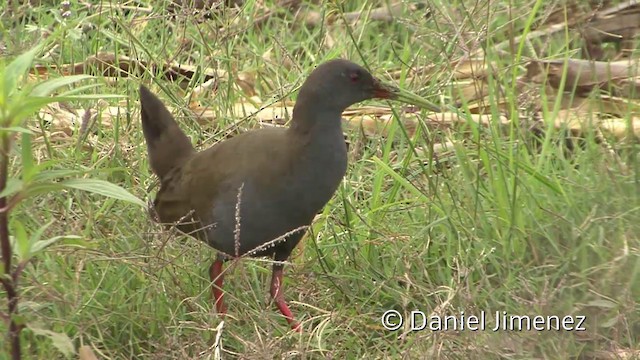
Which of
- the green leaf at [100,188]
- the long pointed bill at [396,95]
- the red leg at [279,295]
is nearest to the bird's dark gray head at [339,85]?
the long pointed bill at [396,95]

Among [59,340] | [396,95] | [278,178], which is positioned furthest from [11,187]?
[396,95]

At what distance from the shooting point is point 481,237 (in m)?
4.23

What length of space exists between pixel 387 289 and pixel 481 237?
356mm

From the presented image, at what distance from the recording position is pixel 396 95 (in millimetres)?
4188

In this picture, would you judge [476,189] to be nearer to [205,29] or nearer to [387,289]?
[387,289]

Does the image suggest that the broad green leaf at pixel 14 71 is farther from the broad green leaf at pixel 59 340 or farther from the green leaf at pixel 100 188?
the broad green leaf at pixel 59 340

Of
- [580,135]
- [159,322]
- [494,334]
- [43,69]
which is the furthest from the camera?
[43,69]

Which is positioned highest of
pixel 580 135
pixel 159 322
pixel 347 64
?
pixel 347 64

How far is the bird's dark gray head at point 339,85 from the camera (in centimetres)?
406

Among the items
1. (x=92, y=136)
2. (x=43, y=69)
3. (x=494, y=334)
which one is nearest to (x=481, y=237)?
(x=494, y=334)

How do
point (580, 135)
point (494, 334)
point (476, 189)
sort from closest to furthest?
point (494, 334)
point (476, 189)
point (580, 135)

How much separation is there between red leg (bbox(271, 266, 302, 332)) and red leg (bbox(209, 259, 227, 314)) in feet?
0.54

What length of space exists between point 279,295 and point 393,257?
41 cm

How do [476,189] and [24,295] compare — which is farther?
[476,189]
